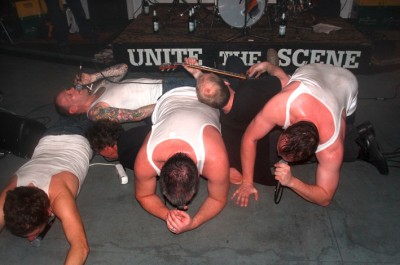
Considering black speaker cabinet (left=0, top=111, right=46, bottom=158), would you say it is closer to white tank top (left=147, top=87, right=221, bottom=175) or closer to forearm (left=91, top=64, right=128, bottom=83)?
forearm (left=91, top=64, right=128, bottom=83)

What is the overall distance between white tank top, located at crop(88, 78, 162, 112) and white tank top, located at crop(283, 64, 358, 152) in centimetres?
140

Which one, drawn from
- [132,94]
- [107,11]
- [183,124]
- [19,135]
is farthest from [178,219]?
[107,11]

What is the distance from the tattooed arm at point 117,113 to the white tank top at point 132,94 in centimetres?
8

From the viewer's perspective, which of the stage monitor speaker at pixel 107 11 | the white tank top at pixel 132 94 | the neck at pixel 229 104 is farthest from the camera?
the stage monitor speaker at pixel 107 11

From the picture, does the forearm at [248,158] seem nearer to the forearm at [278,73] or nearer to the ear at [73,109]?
the forearm at [278,73]

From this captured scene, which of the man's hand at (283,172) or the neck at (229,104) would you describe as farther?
the neck at (229,104)

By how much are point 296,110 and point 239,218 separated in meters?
→ 1.05

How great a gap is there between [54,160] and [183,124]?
113 cm

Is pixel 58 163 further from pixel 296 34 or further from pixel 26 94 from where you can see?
pixel 296 34

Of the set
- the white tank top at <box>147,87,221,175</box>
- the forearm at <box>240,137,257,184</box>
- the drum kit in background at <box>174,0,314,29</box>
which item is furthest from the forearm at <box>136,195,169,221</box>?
the drum kit in background at <box>174,0,314,29</box>

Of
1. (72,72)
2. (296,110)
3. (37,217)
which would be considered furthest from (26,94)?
(296,110)

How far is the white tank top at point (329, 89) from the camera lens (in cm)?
240

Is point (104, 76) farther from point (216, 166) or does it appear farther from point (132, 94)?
point (216, 166)

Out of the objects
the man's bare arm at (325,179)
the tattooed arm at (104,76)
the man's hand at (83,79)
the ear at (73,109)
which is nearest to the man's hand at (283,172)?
the man's bare arm at (325,179)
